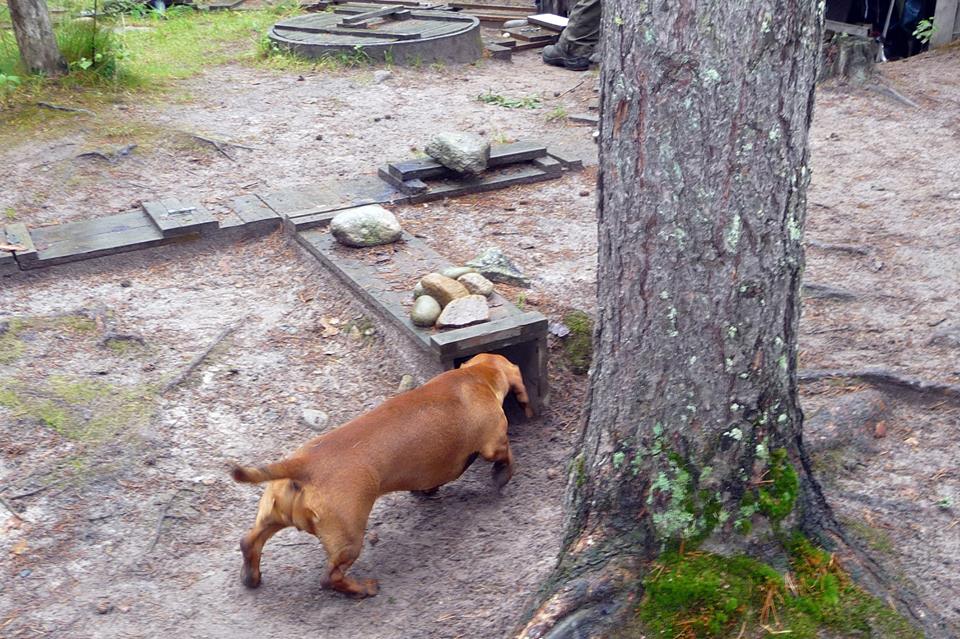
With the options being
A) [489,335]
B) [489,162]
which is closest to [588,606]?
[489,335]

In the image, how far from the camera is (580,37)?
38.9ft

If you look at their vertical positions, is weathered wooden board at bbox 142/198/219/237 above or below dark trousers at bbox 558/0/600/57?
below

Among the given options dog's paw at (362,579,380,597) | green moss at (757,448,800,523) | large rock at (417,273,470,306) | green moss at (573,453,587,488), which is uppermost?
green moss at (757,448,800,523)

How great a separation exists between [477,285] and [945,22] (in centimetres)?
841

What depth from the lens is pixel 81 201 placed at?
7.05 m

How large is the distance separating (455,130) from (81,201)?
11.0ft

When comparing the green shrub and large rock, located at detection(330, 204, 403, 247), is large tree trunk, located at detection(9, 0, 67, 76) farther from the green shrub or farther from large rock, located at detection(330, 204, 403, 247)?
large rock, located at detection(330, 204, 403, 247)

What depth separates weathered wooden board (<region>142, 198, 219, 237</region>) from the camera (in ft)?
20.6

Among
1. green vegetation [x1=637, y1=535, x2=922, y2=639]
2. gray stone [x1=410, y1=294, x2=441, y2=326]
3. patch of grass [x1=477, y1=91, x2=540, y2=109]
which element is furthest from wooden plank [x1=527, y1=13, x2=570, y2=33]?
green vegetation [x1=637, y1=535, x2=922, y2=639]

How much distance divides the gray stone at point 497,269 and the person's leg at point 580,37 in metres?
7.06

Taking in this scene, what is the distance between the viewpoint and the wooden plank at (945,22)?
1050 centimetres

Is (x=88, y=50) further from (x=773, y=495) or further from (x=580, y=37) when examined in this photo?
(x=773, y=495)

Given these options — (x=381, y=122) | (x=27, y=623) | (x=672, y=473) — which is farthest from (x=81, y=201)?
(x=672, y=473)

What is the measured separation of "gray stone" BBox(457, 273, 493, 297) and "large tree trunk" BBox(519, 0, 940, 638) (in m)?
1.93
